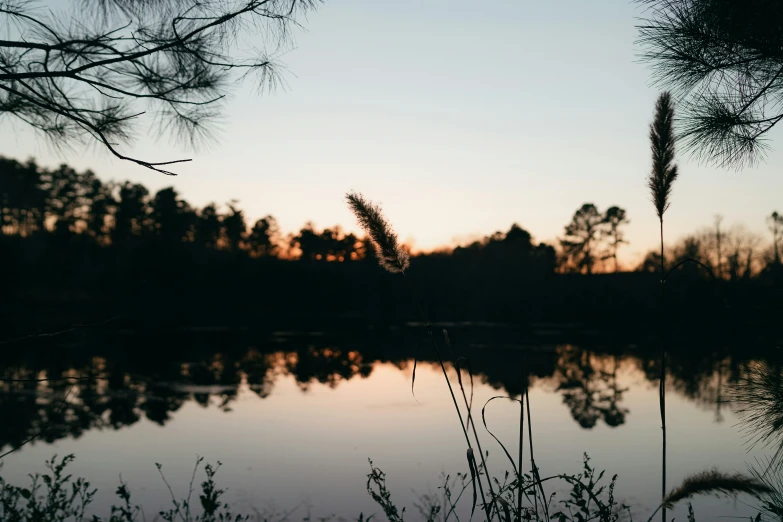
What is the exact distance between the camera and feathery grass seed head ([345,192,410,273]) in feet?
6.82

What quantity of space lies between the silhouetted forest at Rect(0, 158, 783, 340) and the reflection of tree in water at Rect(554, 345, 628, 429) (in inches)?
496

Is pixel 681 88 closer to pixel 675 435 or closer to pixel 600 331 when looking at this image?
pixel 675 435

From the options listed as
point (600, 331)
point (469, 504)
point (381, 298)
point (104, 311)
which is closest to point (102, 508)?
point (469, 504)

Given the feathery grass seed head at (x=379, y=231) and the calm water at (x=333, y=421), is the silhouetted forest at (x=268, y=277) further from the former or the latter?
the feathery grass seed head at (x=379, y=231)

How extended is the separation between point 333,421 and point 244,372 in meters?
6.25

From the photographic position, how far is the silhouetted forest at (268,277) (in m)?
35.9

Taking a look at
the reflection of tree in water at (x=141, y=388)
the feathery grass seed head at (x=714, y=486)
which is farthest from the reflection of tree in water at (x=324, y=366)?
the feathery grass seed head at (x=714, y=486)

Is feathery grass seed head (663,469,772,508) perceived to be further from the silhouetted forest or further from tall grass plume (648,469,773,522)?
the silhouetted forest

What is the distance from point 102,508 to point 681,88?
710 centimetres

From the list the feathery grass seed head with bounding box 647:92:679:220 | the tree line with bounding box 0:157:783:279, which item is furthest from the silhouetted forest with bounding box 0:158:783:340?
the feathery grass seed head with bounding box 647:92:679:220

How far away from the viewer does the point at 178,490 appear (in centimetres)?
760

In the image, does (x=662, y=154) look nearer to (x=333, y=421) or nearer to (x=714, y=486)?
(x=714, y=486)

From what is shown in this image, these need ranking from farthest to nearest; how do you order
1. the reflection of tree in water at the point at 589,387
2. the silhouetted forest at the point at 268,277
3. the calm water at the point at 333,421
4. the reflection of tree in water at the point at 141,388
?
1. the silhouetted forest at the point at 268,277
2. the reflection of tree in water at the point at 589,387
3. the reflection of tree in water at the point at 141,388
4. the calm water at the point at 333,421

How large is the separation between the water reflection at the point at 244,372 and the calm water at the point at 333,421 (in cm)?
7
